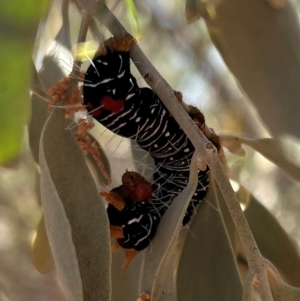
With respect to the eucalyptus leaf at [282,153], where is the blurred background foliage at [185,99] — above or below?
above

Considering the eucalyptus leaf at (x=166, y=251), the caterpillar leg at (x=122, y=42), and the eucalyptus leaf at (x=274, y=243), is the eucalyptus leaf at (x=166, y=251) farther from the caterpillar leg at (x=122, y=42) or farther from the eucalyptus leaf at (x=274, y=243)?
the eucalyptus leaf at (x=274, y=243)

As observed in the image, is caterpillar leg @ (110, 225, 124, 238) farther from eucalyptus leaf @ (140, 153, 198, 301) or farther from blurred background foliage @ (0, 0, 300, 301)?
blurred background foliage @ (0, 0, 300, 301)

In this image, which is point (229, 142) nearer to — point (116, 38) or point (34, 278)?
point (116, 38)

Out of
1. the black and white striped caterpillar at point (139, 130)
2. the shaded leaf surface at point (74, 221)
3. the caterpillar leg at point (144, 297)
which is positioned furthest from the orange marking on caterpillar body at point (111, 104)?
the caterpillar leg at point (144, 297)

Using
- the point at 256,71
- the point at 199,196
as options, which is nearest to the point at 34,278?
the point at 199,196

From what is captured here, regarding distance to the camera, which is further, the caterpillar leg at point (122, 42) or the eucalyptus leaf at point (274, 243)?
the eucalyptus leaf at point (274, 243)

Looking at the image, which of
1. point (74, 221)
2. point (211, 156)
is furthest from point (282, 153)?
point (74, 221)

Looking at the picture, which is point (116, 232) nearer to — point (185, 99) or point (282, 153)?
point (282, 153)
